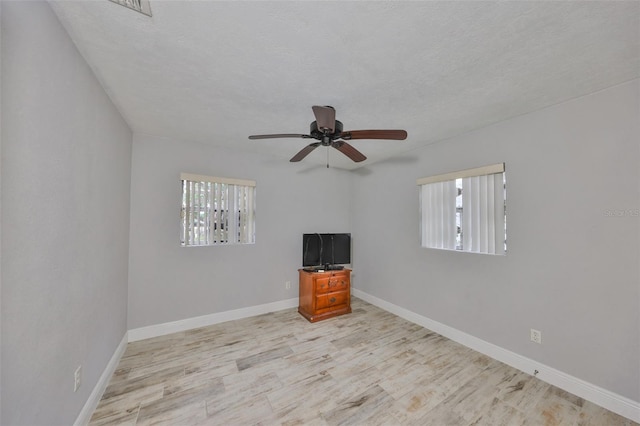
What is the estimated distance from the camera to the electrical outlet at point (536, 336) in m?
2.16

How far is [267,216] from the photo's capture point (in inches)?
146

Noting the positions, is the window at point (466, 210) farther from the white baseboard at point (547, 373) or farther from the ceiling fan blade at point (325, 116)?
the ceiling fan blade at point (325, 116)

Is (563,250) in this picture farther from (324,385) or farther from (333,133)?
(324,385)

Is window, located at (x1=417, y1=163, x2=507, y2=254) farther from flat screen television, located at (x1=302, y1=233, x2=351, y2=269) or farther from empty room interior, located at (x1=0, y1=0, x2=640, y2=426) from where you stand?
flat screen television, located at (x1=302, y1=233, x2=351, y2=269)

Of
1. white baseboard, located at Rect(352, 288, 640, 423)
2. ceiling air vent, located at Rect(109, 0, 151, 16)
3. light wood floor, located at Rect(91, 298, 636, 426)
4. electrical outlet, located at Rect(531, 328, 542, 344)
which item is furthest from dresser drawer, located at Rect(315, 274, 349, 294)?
ceiling air vent, located at Rect(109, 0, 151, 16)

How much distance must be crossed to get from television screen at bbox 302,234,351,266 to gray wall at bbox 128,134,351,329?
28cm

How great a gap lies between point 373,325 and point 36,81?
145 inches

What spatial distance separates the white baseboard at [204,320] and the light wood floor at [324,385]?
105mm

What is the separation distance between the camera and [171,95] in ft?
6.54

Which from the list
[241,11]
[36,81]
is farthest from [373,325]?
[36,81]

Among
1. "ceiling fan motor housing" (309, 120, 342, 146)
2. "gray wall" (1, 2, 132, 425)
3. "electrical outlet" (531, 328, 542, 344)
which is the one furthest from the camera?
"electrical outlet" (531, 328, 542, 344)

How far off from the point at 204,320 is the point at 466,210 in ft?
12.1

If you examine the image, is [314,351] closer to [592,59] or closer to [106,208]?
[106,208]

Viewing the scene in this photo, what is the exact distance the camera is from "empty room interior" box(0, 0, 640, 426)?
1.19m
